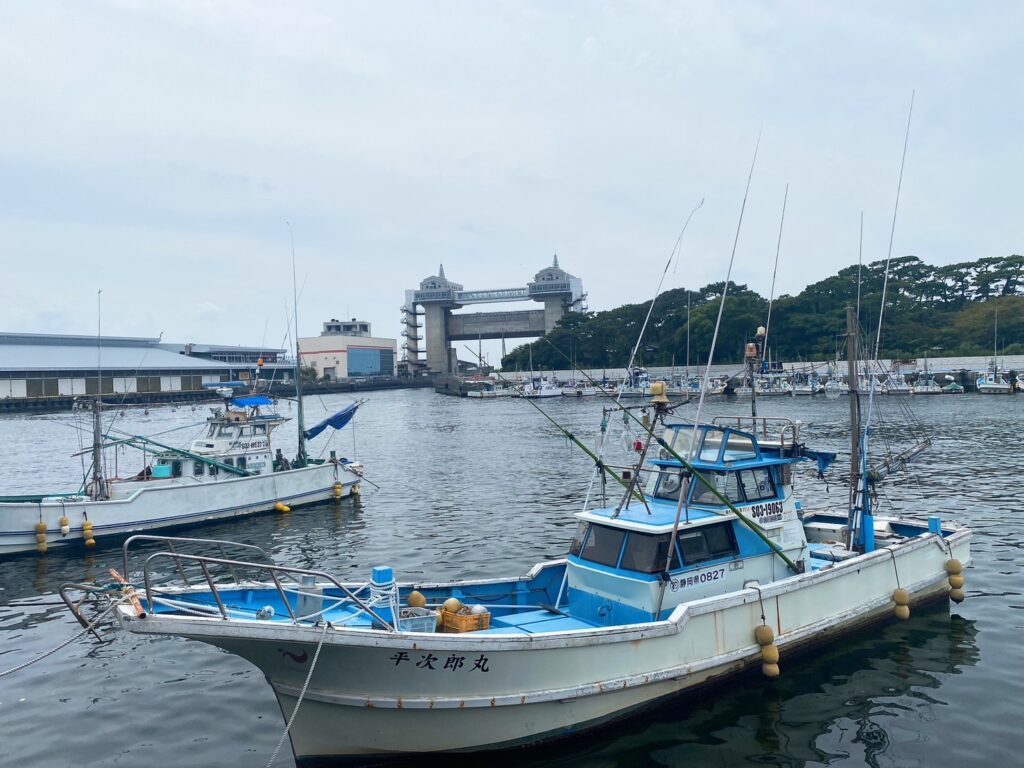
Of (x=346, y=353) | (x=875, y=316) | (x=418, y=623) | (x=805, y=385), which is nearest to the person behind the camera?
(x=418, y=623)

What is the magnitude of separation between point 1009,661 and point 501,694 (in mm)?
9139

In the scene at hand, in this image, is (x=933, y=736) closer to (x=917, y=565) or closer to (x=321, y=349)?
(x=917, y=565)

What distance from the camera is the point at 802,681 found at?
38.8 feet

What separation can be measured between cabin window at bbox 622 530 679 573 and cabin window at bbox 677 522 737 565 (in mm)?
264

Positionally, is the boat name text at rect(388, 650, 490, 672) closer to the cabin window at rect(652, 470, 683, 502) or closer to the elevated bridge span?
the cabin window at rect(652, 470, 683, 502)

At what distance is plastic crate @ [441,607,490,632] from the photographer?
32.6 ft

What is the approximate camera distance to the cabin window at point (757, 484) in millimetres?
12641

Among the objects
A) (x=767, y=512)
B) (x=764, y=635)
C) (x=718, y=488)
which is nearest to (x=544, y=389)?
(x=767, y=512)

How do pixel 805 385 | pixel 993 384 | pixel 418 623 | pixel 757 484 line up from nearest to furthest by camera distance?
pixel 418 623
pixel 757 484
pixel 993 384
pixel 805 385

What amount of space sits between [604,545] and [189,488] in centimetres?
1787

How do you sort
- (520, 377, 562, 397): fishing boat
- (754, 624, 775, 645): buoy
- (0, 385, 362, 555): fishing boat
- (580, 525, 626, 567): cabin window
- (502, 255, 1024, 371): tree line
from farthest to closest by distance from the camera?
(520, 377, 562, 397): fishing boat < (502, 255, 1024, 371): tree line < (0, 385, 362, 555): fishing boat < (580, 525, 626, 567): cabin window < (754, 624, 775, 645): buoy

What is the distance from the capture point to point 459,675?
916cm

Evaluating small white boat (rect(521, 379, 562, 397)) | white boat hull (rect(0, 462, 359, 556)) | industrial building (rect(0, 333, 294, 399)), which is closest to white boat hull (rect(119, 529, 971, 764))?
white boat hull (rect(0, 462, 359, 556))

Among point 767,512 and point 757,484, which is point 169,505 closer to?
point 757,484
